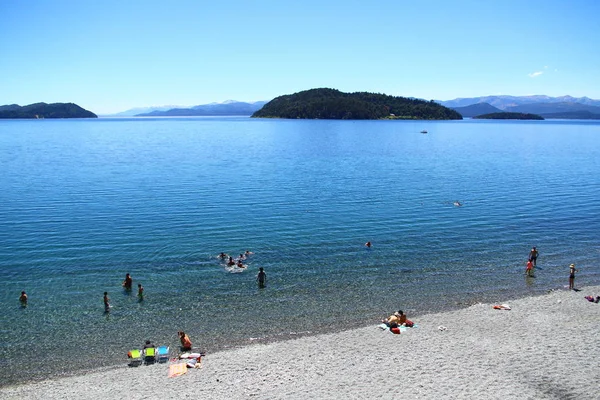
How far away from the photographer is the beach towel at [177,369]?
20422 millimetres

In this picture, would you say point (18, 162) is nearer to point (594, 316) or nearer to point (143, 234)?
point (143, 234)

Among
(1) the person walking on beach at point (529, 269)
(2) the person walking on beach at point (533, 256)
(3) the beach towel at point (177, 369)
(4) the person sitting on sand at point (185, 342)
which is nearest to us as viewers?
(3) the beach towel at point (177, 369)

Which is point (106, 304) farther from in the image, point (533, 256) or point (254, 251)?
point (533, 256)

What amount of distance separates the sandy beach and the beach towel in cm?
28

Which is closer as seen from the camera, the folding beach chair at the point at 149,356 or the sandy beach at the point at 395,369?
the sandy beach at the point at 395,369

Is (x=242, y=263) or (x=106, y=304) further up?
(x=242, y=263)

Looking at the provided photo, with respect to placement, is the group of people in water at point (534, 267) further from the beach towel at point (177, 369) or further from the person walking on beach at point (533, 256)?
the beach towel at point (177, 369)

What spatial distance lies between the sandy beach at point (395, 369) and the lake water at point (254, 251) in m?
1.95

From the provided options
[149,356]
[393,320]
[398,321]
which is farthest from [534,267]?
[149,356]

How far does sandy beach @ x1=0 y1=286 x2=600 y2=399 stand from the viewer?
18609mm

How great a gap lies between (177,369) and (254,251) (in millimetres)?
16852

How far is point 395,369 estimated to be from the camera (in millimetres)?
20312

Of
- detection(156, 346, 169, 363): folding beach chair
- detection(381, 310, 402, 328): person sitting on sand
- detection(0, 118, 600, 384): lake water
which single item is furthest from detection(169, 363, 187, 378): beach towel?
detection(381, 310, 402, 328): person sitting on sand

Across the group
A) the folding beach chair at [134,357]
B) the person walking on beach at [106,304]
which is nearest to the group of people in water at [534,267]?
the folding beach chair at [134,357]
